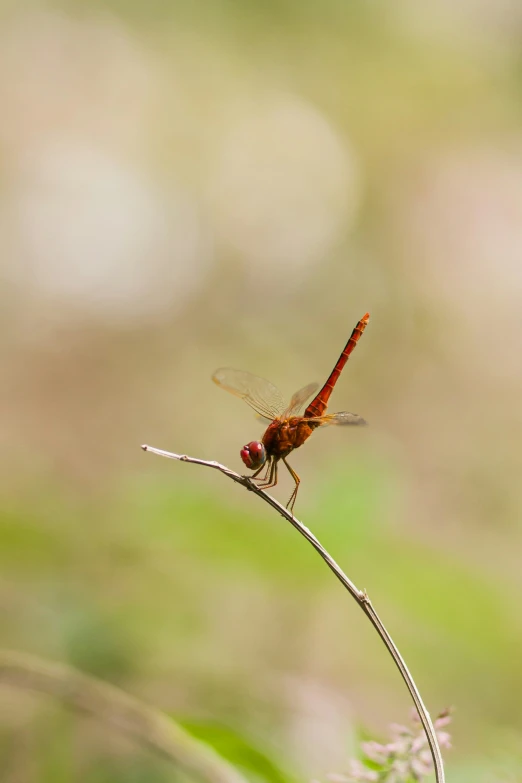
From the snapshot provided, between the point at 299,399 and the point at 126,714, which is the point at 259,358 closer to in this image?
the point at 299,399

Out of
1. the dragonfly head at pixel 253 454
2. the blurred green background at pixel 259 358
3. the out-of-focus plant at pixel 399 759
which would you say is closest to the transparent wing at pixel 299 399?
the dragonfly head at pixel 253 454

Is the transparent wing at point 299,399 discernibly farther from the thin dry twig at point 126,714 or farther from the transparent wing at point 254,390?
the thin dry twig at point 126,714

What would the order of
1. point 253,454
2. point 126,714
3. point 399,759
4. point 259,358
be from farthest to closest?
point 259,358 → point 253,454 → point 126,714 → point 399,759

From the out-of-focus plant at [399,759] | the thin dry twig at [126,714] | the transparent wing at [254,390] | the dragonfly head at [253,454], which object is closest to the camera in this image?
the out-of-focus plant at [399,759]

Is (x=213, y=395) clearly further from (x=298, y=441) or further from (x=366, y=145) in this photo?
(x=366, y=145)

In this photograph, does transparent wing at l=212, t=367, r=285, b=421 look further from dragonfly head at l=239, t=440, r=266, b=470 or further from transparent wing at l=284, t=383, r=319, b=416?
dragonfly head at l=239, t=440, r=266, b=470

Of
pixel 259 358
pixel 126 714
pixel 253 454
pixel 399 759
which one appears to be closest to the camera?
pixel 399 759

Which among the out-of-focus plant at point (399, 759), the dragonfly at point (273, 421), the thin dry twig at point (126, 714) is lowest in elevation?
the thin dry twig at point (126, 714)

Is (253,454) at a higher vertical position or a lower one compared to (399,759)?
higher

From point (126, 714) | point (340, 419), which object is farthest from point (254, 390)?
point (126, 714)
